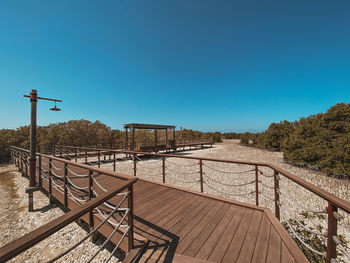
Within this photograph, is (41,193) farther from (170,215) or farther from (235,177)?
(235,177)

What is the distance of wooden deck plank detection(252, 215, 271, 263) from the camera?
1685 millimetres

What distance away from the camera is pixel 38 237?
0.83 meters

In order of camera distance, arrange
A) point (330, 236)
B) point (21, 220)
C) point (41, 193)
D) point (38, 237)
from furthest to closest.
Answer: point (41, 193) → point (21, 220) → point (330, 236) → point (38, 237)

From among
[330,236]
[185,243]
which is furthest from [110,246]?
[330,236]

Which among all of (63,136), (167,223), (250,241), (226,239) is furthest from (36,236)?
(63,136)

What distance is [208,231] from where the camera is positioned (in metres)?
2.13

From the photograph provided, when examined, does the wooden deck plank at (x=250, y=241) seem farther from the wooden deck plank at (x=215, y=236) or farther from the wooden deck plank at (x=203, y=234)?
the wooden deck plank at (x=203, y=234)

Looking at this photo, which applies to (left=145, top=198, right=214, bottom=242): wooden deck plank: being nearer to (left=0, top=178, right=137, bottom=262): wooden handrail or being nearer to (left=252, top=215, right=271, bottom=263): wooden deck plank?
(left=252, top=215, right=271, bottom=263): wooden deck plank

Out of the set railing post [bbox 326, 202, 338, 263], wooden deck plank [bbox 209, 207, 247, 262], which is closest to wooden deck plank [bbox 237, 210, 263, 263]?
wooden deck plank [bbox 209, 207, 247, 262]

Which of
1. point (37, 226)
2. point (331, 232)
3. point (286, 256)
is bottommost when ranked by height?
point (37, 226)

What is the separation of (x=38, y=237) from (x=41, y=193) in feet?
22.3

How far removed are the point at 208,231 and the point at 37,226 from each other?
440 centimetres

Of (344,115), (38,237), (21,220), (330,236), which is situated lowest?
(21,220)

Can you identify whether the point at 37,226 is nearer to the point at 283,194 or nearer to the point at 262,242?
the point at 262,242
